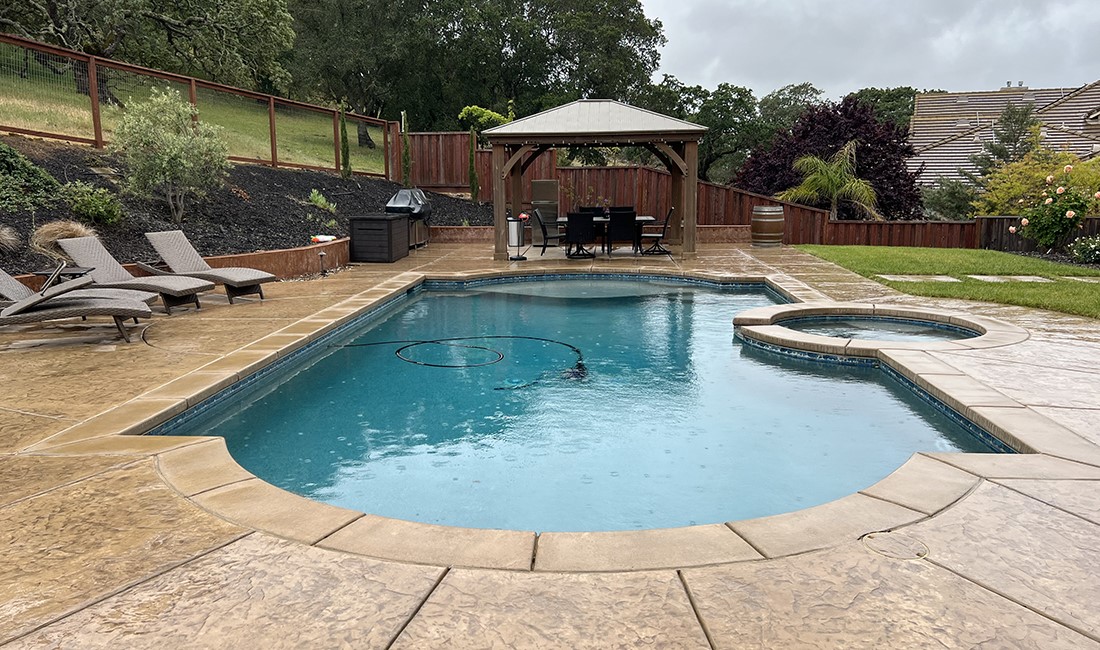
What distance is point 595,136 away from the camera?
12188 mm

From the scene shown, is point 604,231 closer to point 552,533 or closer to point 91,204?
point 91,204

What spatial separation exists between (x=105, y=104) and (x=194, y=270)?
4444mm

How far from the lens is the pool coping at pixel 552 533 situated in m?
2.50

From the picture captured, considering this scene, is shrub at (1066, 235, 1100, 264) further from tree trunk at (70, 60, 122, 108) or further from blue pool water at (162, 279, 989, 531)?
tree trunk at (70, 60, 122, 108)

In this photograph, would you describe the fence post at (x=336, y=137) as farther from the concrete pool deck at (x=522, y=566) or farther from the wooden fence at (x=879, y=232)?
the concrete pool deck at (x=522, y=566)

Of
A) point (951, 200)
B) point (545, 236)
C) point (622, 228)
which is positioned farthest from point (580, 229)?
point (951, 200)

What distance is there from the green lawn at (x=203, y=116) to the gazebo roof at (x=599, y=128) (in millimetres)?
4713

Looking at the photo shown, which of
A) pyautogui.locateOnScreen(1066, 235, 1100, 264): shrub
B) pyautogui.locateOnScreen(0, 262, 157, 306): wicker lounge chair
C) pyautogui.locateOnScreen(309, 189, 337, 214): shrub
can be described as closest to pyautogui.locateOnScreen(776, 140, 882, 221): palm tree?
pyautogui.locateOnScreen(1066, 235, 1100, 264): shrub

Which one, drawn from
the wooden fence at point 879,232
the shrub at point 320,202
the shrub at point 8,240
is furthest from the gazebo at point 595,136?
the shrub at point 8,240

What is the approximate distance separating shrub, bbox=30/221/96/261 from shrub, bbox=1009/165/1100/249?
47.4ft

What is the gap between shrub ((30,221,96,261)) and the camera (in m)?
7.29

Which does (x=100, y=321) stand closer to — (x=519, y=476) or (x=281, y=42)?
(x=519, y=476)

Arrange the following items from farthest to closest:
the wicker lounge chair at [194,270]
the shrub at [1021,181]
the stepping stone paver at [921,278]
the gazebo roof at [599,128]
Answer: the shrub at [1021,181]
the gazebo roof at [599,128]
the stepping stone paver at [921,278]
the wicker lounge chair at [194,270]

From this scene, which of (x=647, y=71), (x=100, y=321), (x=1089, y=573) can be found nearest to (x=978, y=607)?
(x=1089, y=573)
